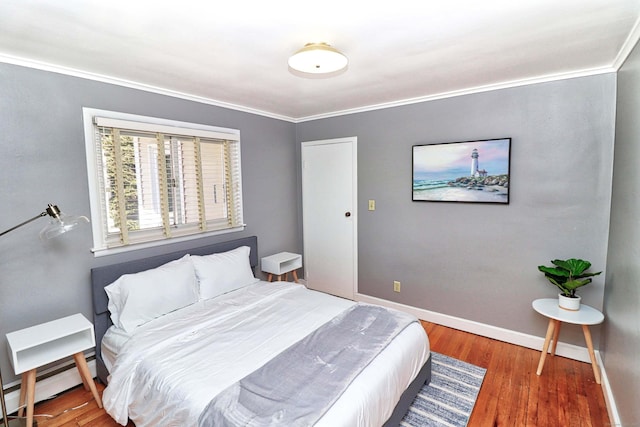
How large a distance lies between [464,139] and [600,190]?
114 centimetres

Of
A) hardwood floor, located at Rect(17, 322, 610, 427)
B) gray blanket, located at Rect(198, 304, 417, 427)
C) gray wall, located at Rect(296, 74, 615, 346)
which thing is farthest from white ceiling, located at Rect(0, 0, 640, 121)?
hardwood floor, located at Rect(17, 322, 610, 427)

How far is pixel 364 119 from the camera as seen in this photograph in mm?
3672

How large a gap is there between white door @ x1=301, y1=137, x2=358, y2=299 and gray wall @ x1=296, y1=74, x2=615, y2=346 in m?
0.13

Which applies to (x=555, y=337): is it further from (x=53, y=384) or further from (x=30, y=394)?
(x=53, y=384)

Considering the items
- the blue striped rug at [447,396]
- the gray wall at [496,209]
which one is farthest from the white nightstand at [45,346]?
the gray wall at [496,209]

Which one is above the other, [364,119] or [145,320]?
[364,119]

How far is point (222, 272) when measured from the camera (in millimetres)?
2922

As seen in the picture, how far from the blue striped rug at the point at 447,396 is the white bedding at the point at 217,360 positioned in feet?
0.93

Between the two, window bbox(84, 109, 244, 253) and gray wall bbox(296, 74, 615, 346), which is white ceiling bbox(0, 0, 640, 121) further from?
window bbox(84, 109, 244, 253)

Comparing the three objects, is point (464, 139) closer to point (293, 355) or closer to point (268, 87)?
point (268, 87)

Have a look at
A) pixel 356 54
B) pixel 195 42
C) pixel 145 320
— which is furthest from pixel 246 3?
pixel 145 320

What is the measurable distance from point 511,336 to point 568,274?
2.84 ft

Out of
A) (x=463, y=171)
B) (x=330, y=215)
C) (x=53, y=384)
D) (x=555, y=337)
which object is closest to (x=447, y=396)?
(x=555, y=337)

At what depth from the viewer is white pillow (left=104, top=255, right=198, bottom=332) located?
232 centimetres
